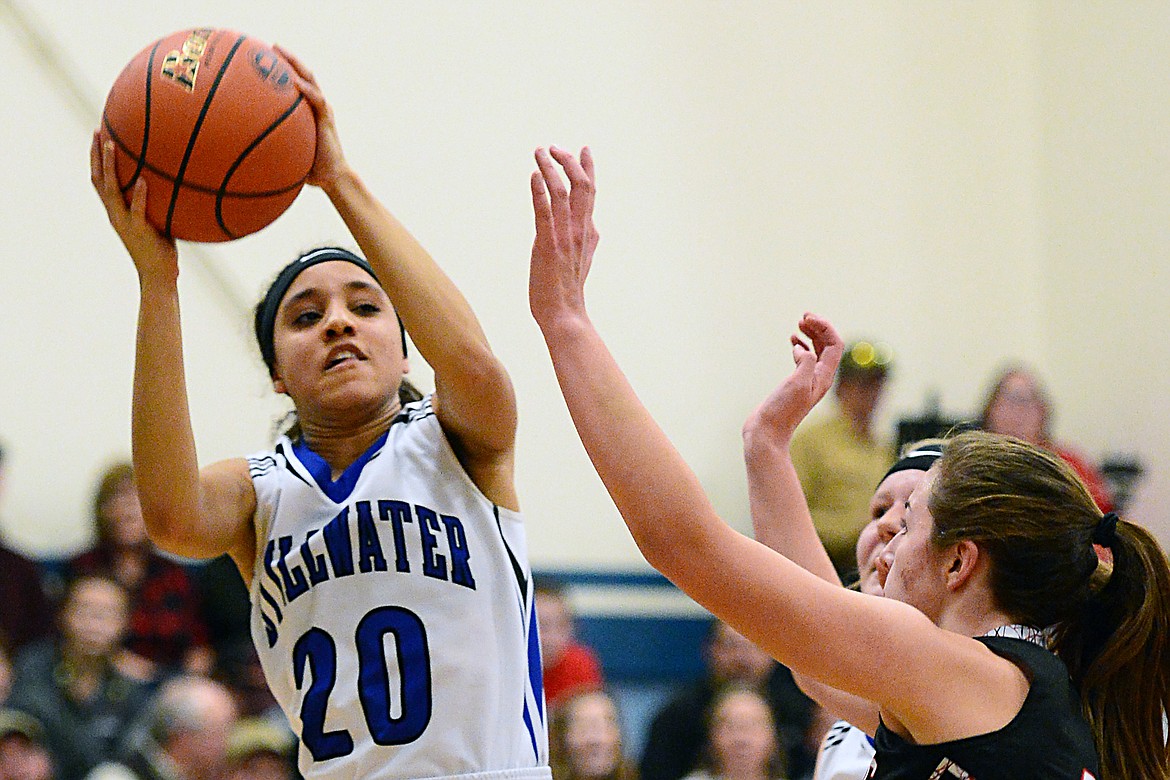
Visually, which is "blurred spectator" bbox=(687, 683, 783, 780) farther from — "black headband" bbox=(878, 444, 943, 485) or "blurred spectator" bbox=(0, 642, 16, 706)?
"black headband" bbox=(878, 444, 943, 485)

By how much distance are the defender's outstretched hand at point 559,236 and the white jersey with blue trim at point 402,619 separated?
78 cm

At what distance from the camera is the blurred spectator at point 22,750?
16.3 ft

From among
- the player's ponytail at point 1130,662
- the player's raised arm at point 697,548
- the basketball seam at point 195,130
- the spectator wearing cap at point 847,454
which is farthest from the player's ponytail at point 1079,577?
the spectator wearing cap at point 847,454

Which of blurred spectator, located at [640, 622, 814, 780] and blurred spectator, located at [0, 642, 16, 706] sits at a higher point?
blurred spectator, located at [0, 642, 16, 706]

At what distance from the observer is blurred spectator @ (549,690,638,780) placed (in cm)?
559

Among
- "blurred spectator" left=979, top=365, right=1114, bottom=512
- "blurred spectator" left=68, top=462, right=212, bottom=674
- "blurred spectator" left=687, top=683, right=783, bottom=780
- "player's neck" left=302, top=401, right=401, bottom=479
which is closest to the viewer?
"player's neck" left=302, top=401, right=401, bottom=479

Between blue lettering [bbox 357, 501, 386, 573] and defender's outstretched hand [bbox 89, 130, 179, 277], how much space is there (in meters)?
0.58

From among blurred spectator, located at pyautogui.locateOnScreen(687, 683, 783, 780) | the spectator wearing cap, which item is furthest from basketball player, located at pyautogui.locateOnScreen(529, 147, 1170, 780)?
the spectator wearing cap

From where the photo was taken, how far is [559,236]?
2.21 meters

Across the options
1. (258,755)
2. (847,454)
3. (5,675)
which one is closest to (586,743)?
(258,755)

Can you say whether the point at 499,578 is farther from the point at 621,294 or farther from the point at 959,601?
the point at 621,294

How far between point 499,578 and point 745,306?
19.9 ft

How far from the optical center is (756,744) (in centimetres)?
609

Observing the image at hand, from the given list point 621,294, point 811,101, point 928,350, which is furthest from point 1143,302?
point 621,294
